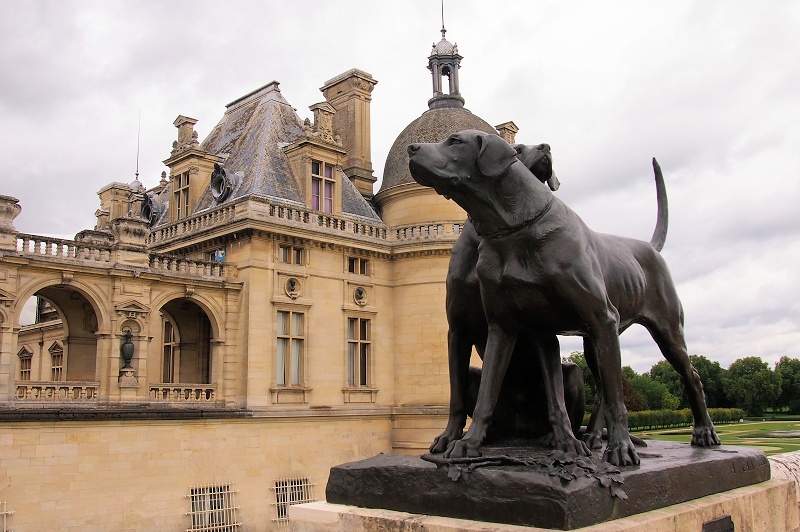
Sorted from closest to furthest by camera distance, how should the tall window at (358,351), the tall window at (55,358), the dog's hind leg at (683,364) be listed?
the dog's hind leg at (683,364), the tall window at (358,351), the tall window at (55,358)

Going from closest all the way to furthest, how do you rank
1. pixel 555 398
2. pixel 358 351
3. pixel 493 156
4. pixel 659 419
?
pixel 493 156
pixel 555 398
pixel 358 351
pixel 659 419

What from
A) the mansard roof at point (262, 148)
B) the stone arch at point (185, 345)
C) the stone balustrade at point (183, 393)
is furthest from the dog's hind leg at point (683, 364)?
the stone arch at point (185, 345)

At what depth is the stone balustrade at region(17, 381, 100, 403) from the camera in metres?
19.5

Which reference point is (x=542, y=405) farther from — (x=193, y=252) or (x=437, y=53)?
(x=437, y=53)

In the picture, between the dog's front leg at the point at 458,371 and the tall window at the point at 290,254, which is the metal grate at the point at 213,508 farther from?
the dog's front leg at the point at 458,371

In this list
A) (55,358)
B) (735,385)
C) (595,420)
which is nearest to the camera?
(595,420)

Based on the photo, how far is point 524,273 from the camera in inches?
191

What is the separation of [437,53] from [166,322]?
1578 cm

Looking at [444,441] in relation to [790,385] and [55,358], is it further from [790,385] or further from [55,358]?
[790,385]

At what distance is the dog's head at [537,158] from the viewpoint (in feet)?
17.6

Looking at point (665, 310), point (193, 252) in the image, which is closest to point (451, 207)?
point (193, 252)

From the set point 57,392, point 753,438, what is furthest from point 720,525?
point 753,438

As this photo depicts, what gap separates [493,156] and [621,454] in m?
2.00

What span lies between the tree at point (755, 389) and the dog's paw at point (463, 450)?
91341mm
